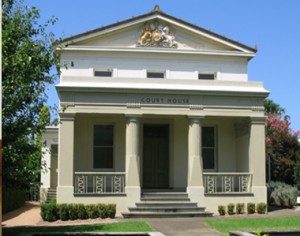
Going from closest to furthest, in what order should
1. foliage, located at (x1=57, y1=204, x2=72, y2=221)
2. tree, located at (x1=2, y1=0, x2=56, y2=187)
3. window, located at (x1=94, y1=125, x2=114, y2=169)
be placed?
tree, located at (x1=2, y1=0, x2=56, y2=187) → foliage, located at (x1=57, y1=204, x2=72, y2=221) → window, located at (x1=94, y1=125, x2=114, y2=169)

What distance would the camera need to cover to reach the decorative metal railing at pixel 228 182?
21772mm

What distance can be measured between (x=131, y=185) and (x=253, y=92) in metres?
6.44

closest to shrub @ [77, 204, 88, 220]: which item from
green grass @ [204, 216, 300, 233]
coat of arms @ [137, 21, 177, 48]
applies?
green grass @ [204, 216, 300, 233]

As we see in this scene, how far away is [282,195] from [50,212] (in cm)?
1083

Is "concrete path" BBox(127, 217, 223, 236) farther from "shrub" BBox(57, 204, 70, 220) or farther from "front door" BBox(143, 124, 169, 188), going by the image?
"front door" BBox(143, 124, 169, 188)

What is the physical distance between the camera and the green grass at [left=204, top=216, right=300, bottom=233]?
1609 centimetres

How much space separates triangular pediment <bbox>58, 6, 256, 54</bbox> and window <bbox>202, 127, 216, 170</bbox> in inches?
159

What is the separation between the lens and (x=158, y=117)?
23.2 metres

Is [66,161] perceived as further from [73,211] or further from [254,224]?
[254,224]

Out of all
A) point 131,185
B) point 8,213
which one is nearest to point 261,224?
point 131,185

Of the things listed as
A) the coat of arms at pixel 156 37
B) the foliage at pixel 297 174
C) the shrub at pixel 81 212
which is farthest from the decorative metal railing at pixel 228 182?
the foliage at pixel 297 174

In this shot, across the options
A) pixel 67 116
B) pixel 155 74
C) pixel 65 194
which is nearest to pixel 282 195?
pixel 155 74

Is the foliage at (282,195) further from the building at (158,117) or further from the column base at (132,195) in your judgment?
the column base at (132,195)

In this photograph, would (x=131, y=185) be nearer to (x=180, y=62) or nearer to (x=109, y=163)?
(x=109, y=163)
